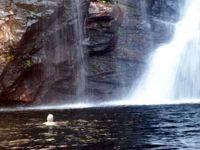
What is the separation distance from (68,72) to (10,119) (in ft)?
73.6

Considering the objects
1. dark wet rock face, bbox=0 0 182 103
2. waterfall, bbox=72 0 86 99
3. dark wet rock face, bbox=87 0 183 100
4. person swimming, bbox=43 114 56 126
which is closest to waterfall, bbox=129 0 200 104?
dark wet rock face, bbox=87 0 183 100

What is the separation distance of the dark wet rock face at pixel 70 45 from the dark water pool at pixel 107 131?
14.7 m

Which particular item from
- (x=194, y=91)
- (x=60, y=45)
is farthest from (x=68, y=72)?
(x=194, y=91)

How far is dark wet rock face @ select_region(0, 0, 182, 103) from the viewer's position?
56.3 metres

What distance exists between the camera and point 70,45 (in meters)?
62.7

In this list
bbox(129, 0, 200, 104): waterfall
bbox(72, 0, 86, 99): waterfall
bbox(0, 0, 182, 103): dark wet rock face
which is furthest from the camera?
bbox(129, 0, 200, 104): waterfall

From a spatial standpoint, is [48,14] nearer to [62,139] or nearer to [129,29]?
[129,29]

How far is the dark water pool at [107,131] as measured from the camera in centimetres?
2688

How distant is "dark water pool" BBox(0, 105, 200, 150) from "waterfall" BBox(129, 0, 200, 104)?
21173 mm

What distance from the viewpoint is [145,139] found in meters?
28.6

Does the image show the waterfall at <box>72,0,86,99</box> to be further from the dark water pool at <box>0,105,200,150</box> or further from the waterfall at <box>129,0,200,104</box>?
the dark water pool at <box>0,105,200,150</box>

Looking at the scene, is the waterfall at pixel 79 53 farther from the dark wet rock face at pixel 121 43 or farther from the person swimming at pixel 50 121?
the person swimming at pixel 50 121

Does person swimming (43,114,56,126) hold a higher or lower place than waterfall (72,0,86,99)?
lower

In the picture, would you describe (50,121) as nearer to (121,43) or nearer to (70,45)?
(70,45)
